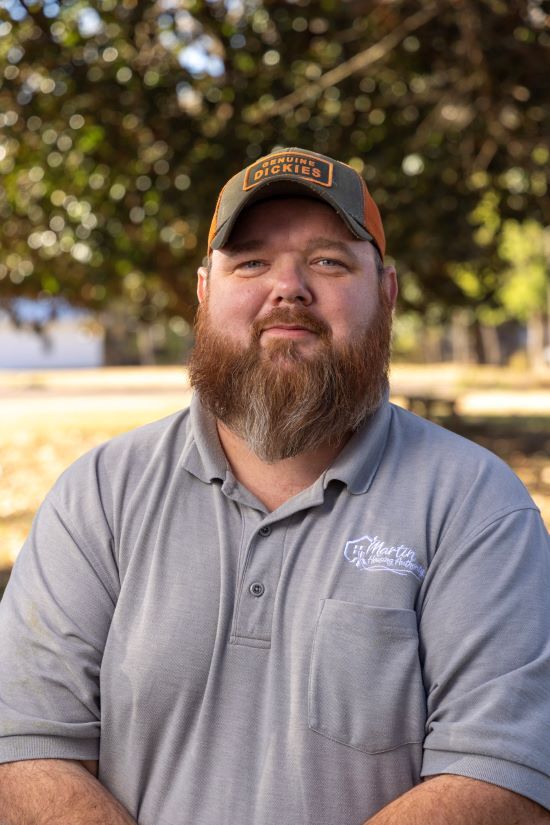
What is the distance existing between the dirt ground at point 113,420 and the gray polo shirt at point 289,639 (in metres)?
5.20

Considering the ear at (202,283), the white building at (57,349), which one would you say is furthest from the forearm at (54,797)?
the white building at (57,349)

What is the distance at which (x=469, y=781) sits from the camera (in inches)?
78.0

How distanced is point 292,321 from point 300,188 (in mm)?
349

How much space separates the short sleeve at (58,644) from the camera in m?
2.17

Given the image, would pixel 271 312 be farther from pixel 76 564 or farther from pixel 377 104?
pixel 377 104

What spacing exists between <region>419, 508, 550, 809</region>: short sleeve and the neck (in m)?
0.42

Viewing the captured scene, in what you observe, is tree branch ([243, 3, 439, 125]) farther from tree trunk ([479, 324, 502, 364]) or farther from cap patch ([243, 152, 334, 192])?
tree trunk ([479, 324, 502, 364])

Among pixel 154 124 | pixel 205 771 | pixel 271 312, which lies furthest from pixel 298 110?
pixel 205 771

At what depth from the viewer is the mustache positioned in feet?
7.76

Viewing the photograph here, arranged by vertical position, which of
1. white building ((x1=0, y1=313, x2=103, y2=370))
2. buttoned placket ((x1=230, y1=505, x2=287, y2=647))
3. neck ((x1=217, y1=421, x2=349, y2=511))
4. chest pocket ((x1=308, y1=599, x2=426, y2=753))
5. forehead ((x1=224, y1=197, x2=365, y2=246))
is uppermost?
white building ((x1=0, y1=313, x2=103, y2=370))

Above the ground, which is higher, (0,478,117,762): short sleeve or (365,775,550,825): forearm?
(0,478,117,762): short sleeve

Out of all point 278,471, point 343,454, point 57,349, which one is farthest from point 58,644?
point 57,349

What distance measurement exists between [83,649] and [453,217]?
29.9ft

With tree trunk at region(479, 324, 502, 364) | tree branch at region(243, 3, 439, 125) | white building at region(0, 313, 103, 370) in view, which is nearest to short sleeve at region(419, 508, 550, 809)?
tree branch at region(243, 3, 439, 125)
